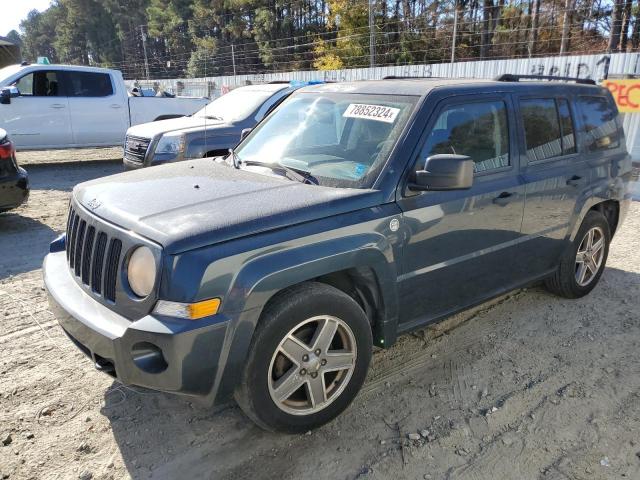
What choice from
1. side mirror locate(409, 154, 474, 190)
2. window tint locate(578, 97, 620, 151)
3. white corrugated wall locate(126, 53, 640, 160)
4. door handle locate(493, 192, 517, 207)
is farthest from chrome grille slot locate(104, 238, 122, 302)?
white corrugated wall locate(126, 53, 640, 160)

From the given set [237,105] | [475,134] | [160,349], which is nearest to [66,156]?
[237,105]

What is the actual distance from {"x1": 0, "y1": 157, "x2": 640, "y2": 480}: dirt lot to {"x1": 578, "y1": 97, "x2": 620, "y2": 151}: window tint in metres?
1.56

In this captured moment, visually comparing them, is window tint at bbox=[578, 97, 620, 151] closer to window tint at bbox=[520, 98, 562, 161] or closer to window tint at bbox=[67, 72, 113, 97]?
window tint at bbox=[520, 98, 562, 161]

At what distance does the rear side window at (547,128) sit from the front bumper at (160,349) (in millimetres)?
2749

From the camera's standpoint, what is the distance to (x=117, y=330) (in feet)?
7.89

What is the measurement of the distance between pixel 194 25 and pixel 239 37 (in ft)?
31.4

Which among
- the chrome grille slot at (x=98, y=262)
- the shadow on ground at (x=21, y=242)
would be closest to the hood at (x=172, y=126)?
the shadow on ground at (x=21, y=242)

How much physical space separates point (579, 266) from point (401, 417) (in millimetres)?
2642

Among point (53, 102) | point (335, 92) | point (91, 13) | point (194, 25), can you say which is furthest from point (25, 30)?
point (335, 92)

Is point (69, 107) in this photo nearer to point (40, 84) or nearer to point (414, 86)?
point (40, 84)

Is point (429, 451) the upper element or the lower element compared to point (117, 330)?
lower

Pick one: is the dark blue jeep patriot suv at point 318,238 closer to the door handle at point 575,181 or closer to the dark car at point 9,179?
the door handle at point 575,181

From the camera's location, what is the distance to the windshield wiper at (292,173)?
10.3ft

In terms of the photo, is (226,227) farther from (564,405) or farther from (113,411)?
(564,405)
